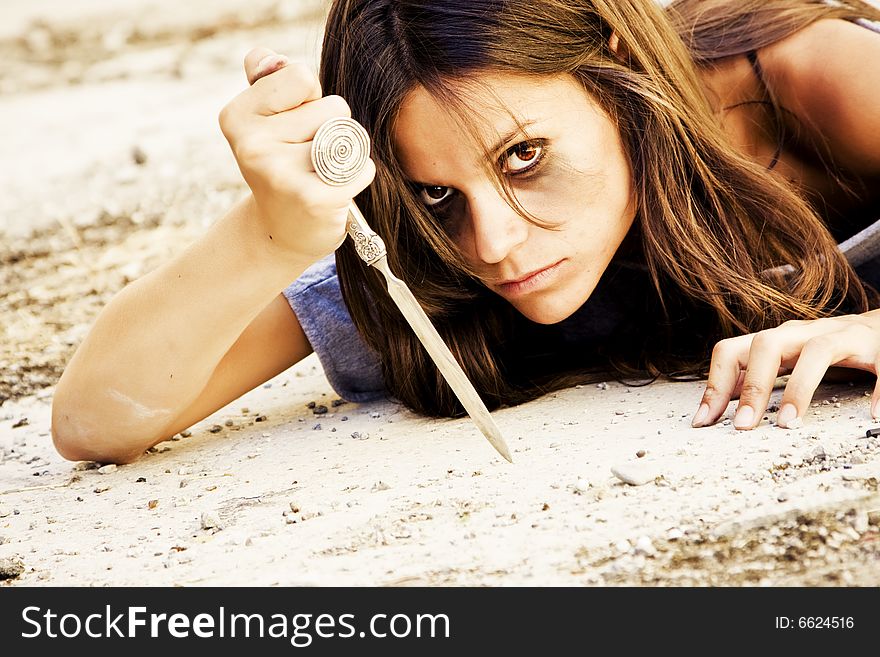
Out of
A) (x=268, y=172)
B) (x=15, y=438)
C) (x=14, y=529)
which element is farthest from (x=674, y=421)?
(x=15, y=438)

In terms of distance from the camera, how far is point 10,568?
1692 mm

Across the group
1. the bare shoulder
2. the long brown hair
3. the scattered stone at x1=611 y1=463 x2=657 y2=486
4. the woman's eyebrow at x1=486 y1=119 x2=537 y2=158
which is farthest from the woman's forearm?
the bare shoulder

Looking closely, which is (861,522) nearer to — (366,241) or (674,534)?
(674,534)

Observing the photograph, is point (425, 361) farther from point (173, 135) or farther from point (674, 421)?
point (173, 135)

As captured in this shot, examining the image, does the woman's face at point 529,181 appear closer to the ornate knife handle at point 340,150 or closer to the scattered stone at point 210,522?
the ornate knife handle at point 340,150

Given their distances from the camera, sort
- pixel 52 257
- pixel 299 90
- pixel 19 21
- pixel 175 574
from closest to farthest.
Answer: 1. pixel 175 574
2. pixel 299 90
3. pixel 52 257
4. pixel 19 21

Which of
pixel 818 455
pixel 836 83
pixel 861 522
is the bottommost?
pixel 861 522

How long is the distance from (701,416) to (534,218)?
0.47 m

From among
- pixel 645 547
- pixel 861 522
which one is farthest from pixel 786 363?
pixel 645 547

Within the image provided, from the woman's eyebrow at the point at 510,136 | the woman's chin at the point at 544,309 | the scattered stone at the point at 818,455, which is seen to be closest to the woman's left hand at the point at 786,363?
the scattered stone at the point at 818,455

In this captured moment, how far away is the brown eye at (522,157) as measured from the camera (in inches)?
76.0

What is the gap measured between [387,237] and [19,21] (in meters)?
7.64

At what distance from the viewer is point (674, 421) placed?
6.47 feet

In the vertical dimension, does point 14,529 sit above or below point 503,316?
below
